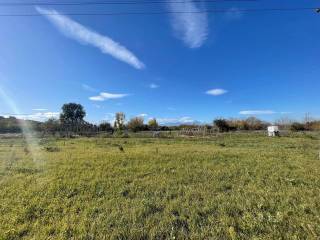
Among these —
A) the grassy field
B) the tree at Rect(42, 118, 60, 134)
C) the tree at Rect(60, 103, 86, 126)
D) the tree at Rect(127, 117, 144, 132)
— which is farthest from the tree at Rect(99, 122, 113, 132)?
A: the grassy field

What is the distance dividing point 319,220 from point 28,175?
20.0 feet

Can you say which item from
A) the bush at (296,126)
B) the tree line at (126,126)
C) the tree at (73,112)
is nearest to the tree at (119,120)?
the tree line at (126,126)

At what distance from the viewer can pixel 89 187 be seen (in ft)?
14.9

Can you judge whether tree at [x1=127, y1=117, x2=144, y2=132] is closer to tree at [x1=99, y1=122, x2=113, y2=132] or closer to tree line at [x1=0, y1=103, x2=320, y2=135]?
tree line at [x1=0, y1=103, x2=320, y2=135]

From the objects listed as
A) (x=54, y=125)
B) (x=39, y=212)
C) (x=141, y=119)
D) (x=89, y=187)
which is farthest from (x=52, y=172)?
(x=141, y=119)

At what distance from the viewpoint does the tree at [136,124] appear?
37281mm

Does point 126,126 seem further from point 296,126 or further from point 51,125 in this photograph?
point 296,126

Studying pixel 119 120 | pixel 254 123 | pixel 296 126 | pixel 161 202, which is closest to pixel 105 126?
pixel 119 120

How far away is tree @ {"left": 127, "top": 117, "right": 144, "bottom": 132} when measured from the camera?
37.3 meters

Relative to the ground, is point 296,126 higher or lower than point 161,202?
higher

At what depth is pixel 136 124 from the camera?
37.9 metres

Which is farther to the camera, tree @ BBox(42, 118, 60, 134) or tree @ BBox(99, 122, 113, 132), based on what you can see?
tree @ BBox(99, 122, 113, 132)

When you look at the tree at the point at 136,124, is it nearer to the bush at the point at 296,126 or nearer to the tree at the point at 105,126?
the tree at the point at 105,126

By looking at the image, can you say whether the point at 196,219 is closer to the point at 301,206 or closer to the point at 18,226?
the point at 301,206
